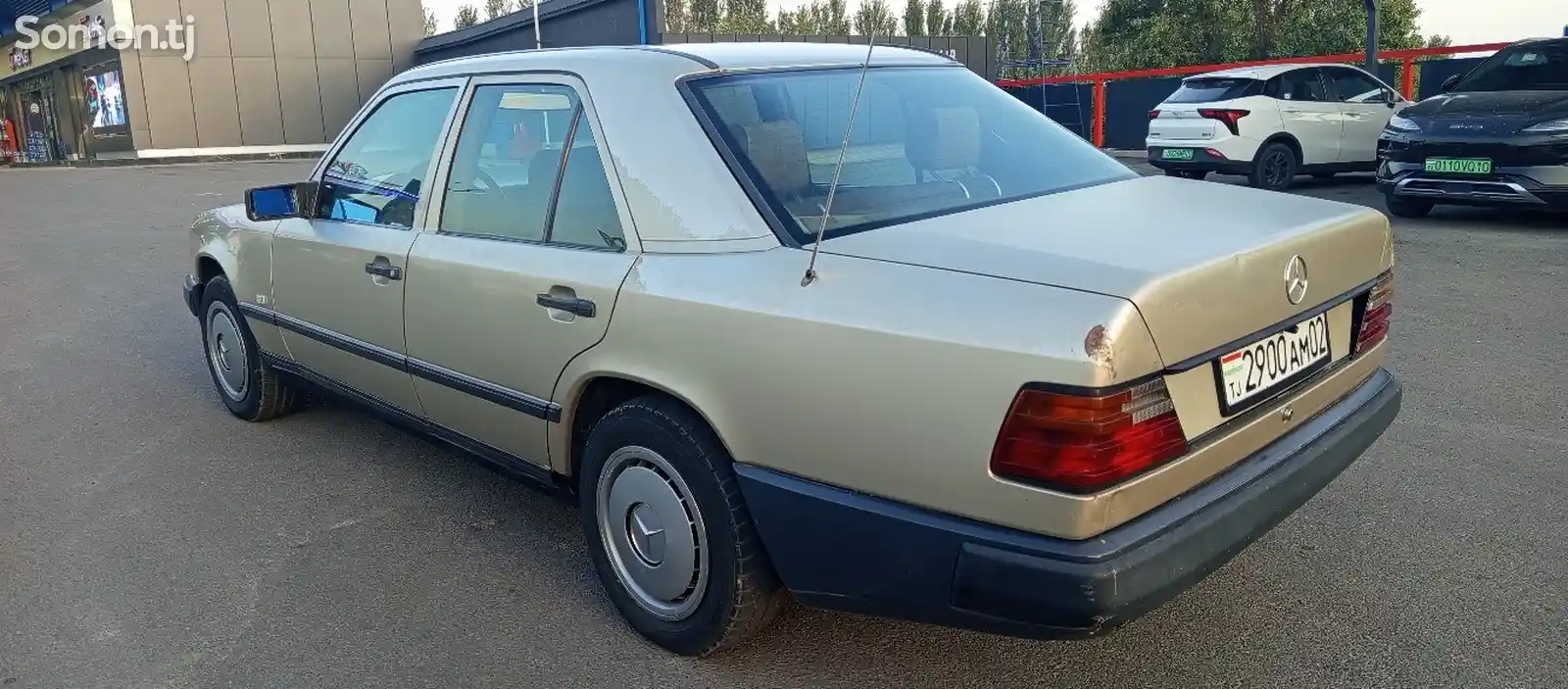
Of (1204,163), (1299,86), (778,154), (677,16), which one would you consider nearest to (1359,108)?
(1299,86)

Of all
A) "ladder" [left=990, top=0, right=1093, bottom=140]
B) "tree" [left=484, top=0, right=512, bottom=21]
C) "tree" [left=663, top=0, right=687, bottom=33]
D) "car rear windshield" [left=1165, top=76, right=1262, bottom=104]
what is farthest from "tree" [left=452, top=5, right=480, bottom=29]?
"car rear windshield" [left=1165, top=76, right=1262, bottom=104]

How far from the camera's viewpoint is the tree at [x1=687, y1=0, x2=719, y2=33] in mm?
45844

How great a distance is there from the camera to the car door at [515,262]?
2.91 m

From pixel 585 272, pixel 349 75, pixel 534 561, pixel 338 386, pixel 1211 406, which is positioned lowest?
pixel 534 561

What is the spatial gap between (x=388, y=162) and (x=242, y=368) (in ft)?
5.54

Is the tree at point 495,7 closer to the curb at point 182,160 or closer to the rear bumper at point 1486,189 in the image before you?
the curb at point 182,160

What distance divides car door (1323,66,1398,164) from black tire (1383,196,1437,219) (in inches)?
102

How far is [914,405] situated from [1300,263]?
3.29 ft

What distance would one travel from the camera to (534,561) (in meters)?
3.54

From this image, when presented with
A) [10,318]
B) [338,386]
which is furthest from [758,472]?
[10,318]

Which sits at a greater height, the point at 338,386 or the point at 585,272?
the point at 585,272

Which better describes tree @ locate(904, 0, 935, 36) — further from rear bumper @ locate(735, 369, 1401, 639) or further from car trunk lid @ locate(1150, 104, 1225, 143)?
rear bumper @ locate(735, 369, 1401, 639)

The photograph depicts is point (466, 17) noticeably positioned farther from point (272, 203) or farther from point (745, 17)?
point (272, 203)

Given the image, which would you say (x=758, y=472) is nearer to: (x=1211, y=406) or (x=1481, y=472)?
(x=1211, y=406)
